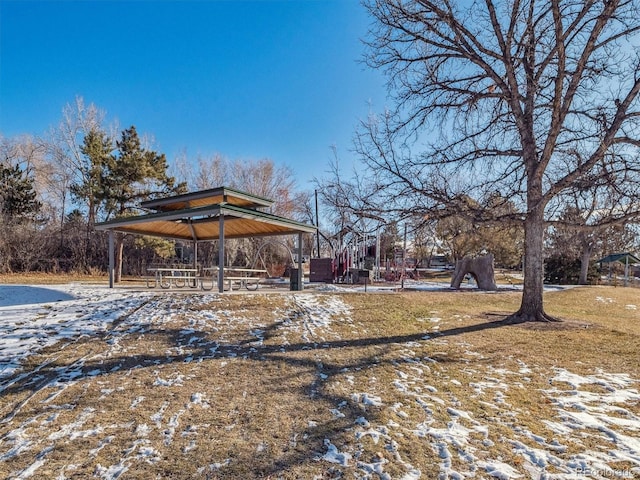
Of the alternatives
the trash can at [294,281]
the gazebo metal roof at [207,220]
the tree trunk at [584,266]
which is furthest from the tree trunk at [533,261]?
the tree trunk at [584,266]

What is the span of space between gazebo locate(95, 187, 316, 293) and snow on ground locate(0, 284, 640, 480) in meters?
4.34

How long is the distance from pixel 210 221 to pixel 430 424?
1060cm

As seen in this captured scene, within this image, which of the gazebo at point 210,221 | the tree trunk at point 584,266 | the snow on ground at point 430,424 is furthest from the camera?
the tree trunk at point 584,266

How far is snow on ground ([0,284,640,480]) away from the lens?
2748 mm

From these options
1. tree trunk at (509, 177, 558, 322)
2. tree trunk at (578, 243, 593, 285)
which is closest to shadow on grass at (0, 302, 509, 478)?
tree trunk at (509, 177, 558, 322)

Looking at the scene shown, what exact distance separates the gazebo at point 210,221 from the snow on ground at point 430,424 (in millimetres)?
4336

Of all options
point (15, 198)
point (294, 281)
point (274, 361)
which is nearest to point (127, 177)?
point (15, 198)

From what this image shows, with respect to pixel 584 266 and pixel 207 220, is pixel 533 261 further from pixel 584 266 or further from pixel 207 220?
pixel 584 266

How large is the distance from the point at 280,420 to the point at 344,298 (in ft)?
22.3

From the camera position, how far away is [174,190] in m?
19.8

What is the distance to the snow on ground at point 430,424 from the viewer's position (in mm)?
2748

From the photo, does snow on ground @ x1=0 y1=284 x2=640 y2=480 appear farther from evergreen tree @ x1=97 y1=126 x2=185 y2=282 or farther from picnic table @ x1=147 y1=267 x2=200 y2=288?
evergreen tree @ x1=97 y1=126 x2=185 y2=282

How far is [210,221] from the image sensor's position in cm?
1261

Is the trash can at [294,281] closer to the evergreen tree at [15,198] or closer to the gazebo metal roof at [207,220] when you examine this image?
the gazebo metal roof at [207,220]
